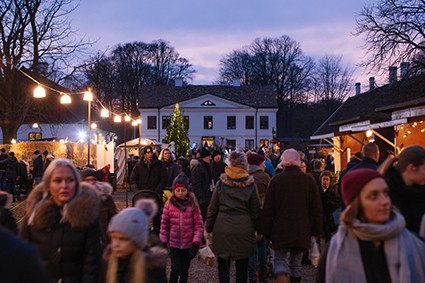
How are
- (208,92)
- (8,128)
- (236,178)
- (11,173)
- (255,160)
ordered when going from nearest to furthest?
(236,178), (255,160), (11,173), (8,128), (208,92)

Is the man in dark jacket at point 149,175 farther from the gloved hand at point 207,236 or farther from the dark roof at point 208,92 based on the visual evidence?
the dark roof at point 208,92

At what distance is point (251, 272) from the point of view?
797 cm

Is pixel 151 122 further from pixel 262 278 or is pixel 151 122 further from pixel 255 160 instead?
pixel 262 278

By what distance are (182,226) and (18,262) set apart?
512 centimetres

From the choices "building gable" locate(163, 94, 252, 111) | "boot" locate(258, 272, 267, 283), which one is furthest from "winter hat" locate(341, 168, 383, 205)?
"building gable" locate(163, 94, 252, 111)

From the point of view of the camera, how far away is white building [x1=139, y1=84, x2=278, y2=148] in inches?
2645

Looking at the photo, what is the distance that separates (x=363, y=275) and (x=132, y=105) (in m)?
71.0

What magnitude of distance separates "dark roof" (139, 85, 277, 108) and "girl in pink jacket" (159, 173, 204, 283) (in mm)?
60714

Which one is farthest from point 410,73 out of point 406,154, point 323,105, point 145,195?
point 323,105

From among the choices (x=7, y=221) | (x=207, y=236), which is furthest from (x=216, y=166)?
(x=7, y=221)

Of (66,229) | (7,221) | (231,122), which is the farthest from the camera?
(231,122)

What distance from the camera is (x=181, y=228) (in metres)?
6.71

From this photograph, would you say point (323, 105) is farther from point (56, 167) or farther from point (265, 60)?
point (56, 167)

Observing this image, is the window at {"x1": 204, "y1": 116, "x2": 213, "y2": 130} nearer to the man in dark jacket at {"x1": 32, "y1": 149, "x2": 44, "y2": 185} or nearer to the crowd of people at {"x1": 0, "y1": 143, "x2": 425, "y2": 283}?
the man in dark jacket at {"x1": 32, "y1": 149, "x2": 44, "y2": 185}
